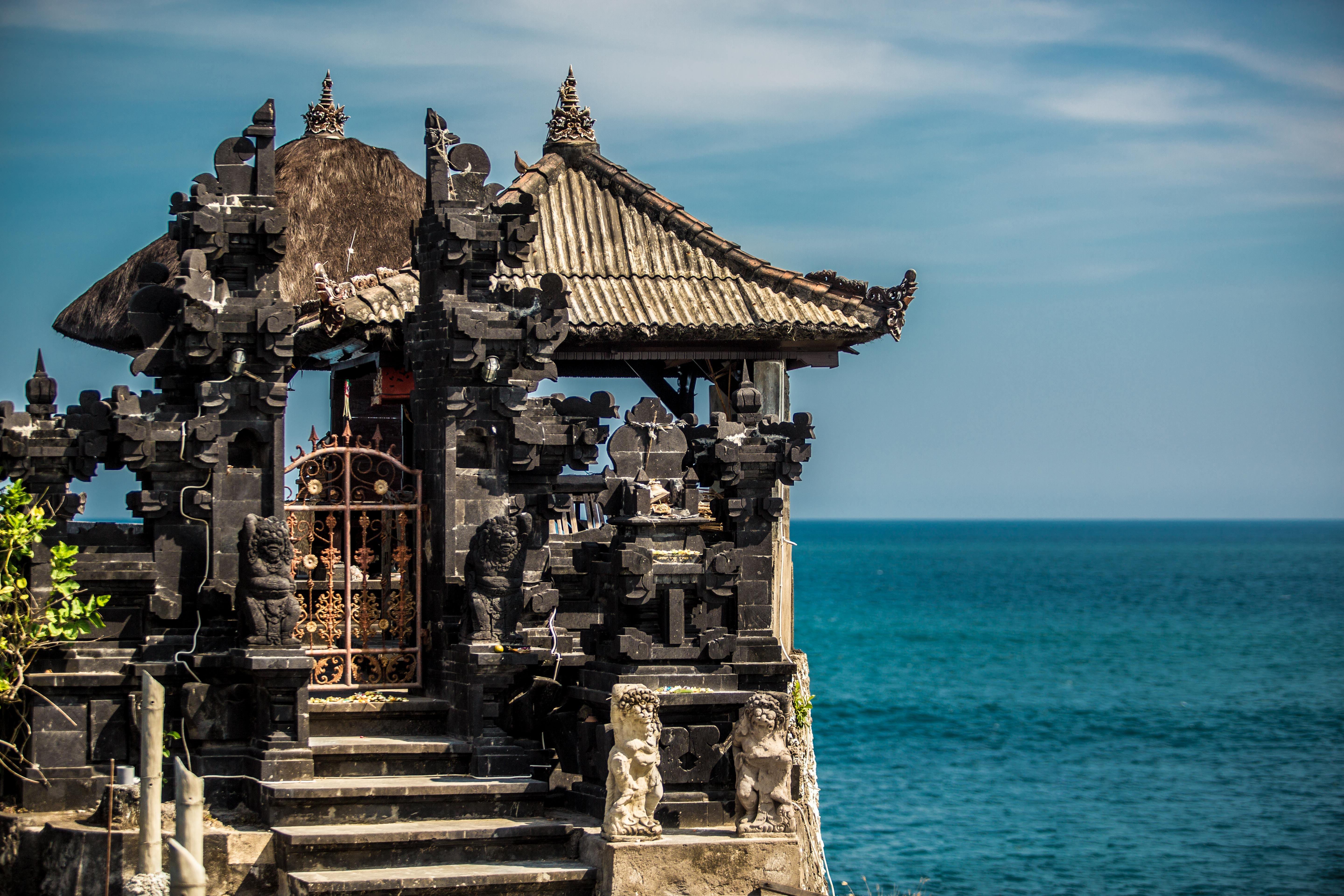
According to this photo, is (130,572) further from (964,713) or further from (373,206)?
(964,713)

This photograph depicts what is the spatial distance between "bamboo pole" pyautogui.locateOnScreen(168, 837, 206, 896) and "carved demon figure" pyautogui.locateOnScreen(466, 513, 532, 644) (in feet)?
15.8

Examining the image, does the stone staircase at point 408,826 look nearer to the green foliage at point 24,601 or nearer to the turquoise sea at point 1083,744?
the green foliage at point 24,601

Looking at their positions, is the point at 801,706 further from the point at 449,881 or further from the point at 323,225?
the point at 449,881

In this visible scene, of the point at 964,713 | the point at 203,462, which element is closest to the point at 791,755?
the point at 203,462

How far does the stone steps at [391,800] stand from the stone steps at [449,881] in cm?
72

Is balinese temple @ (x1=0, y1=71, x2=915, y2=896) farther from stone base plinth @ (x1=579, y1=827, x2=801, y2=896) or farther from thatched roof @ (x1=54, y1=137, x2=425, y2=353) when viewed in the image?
thatched roof @ (x1=54, y1=137, x2=425, y2=353)

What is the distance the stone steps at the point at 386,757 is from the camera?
1622 cm

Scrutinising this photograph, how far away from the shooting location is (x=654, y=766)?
48.4ft

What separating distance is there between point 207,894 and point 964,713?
219ft

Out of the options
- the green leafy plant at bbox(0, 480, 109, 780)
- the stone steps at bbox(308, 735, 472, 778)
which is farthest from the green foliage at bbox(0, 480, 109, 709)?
the stone steps at bbox(308, 735, 472, 778)

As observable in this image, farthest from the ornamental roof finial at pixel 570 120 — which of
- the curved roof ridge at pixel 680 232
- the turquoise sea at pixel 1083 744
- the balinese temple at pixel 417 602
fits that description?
the turquoise sea at pixel 1083 744

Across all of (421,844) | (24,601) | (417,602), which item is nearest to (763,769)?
(421,844)

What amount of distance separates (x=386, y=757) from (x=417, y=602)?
183cm

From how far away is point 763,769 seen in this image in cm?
1494
